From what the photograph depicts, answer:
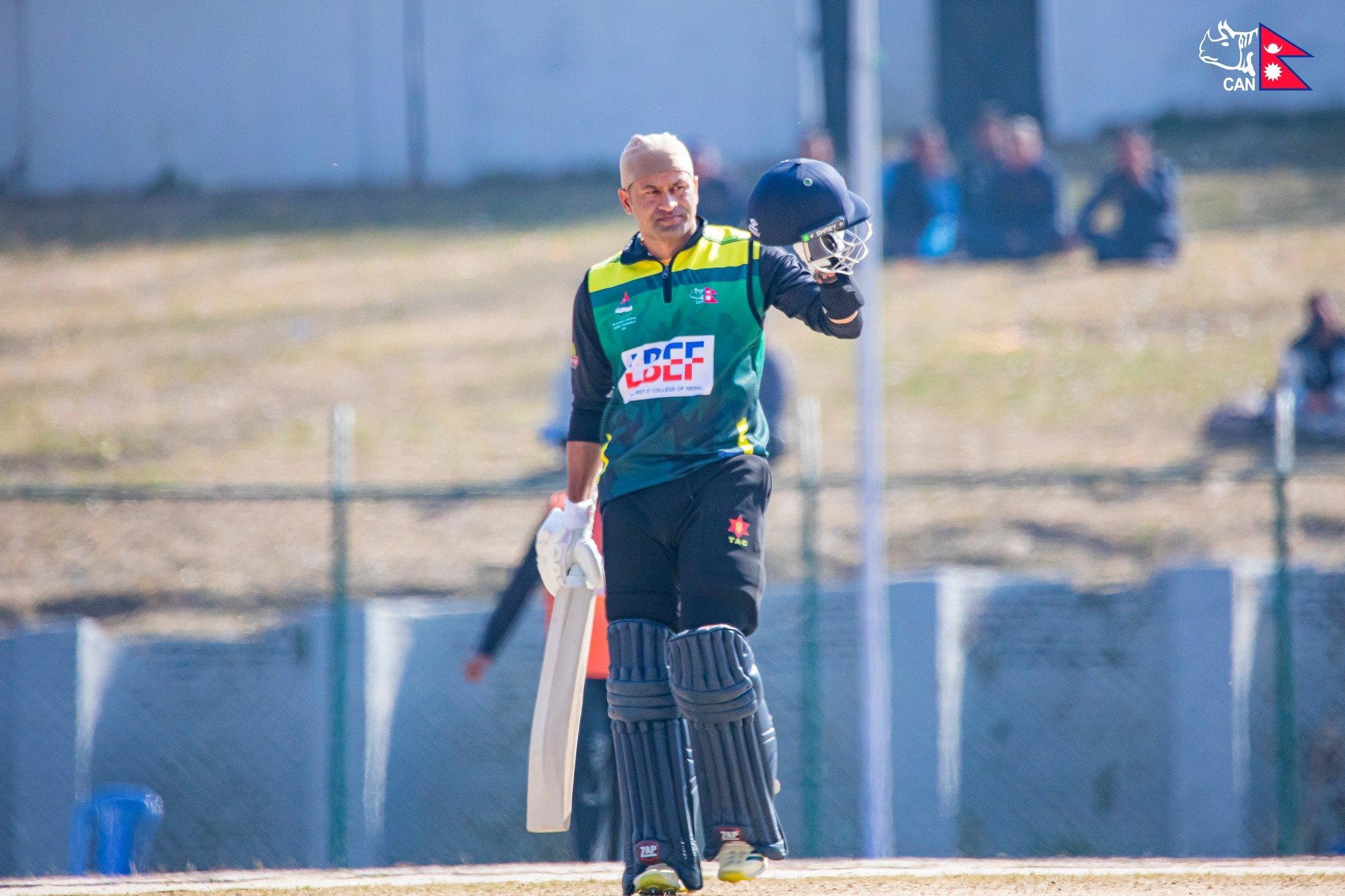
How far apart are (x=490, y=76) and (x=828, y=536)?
10978 millimetres

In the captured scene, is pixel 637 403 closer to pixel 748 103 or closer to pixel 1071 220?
pixel 1071 220

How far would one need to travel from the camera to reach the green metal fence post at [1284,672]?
7.51m

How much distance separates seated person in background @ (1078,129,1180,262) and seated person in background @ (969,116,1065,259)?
351 mm

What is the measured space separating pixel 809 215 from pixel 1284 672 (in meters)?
4.92

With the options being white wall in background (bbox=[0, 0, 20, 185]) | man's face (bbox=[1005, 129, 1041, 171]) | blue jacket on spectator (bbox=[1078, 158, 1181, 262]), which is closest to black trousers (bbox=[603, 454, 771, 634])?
man's face (bbox=[1005, 129, 1041, 171])

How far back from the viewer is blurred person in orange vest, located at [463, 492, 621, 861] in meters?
5.77

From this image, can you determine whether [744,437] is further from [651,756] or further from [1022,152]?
[1022,152]

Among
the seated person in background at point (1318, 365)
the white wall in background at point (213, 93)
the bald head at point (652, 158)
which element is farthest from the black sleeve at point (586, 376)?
the white wall in background at point (213, 93)

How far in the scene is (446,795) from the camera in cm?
825

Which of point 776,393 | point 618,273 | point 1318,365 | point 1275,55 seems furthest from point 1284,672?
point 618,273

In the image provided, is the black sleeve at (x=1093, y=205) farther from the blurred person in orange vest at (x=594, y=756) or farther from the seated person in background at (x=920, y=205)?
the blurred person in orange vest at (x=594, y=756)

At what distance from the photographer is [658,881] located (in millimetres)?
4039

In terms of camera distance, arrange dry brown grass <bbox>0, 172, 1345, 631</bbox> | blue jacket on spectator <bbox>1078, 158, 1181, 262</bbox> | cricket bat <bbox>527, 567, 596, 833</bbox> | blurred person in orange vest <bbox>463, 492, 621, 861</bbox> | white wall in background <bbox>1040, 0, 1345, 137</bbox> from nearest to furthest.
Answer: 1. cricket bat <bbox>527, 567, 596, 833</bbox>
2. blurred person in orange vest <bbox>463, 492, 621, 861</bbox>
3. dry brown grass <bbox>0, 172, 1345, 631</bbox>
4. blue jacket on spectator <bbox>1078, 158, 1181, 262</bbox>
5. white wall in background <bbox>1040, 0, 1345, 137</bbox>

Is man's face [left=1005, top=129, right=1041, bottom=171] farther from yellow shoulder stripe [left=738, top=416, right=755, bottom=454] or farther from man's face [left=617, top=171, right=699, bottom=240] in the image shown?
yellow shoulder stripe [left=738, top=416, right=755, bottom=454]
